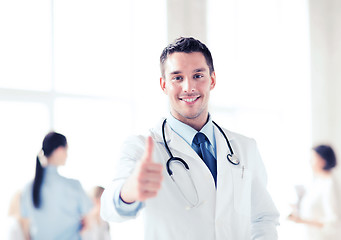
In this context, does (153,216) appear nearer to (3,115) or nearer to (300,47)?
(3,115)

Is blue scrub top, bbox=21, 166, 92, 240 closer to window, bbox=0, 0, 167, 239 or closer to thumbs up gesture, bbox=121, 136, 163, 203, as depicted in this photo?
window, bbox=0, 0, 167, 239

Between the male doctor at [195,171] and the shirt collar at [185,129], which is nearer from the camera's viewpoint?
the male doctor at [195,171]

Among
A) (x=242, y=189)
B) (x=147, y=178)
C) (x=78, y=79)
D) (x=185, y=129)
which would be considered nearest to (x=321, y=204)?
(x=78, y=79)

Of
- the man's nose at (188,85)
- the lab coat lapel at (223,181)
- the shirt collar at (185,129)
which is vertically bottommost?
the lab coat lapel at (223,181)

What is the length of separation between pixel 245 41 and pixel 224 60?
1.53 ft

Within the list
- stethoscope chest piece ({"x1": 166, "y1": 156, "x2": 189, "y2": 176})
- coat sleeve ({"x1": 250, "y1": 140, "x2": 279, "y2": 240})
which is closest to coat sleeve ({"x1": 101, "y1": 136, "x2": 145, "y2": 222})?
stethoscope chest piece ({"x1": 166, "y1": 156, "x2": 189, "y2": 176})

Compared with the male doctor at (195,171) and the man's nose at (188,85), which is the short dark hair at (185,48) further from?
the man's nose at (188,85)

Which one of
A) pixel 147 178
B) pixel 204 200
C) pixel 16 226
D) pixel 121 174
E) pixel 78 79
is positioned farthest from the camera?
pixel 78 79

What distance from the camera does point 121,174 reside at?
1324mm

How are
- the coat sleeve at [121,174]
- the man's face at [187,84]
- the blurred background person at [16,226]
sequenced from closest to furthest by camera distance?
the coat sleeve at [121,174], the man's face at [187,84], the blurred background person at [16,226]

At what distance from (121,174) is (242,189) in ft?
1.53

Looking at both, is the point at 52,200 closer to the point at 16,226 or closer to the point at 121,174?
the point at 16,226

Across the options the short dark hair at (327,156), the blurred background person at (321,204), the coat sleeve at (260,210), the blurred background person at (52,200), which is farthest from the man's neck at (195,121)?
the short dark hair at (327,156)

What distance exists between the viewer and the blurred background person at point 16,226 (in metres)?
2.49
